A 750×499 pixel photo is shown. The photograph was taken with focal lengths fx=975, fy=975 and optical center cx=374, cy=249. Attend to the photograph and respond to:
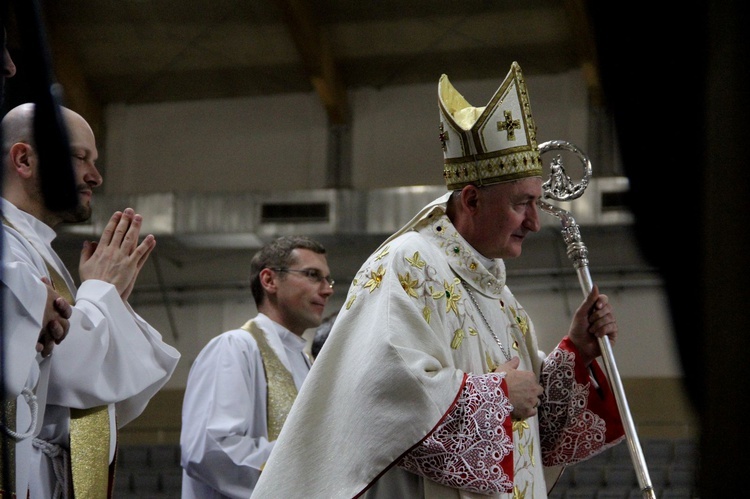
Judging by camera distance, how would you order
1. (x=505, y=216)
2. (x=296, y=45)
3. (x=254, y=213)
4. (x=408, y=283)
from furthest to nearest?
(x=254, y=213), (x=296, y=45), (x=505, y=216), (x=408, y=283)

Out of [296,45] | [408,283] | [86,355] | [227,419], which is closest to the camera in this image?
[86,355]

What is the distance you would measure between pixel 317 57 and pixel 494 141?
9514 mm

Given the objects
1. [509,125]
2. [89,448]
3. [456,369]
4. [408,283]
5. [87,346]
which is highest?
[509,125]

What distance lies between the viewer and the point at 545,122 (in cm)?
1191

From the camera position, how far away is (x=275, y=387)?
12.6 ft

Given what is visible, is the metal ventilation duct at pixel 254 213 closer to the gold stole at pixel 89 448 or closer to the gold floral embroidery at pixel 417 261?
the gold floral embroidery at pixel 417 261

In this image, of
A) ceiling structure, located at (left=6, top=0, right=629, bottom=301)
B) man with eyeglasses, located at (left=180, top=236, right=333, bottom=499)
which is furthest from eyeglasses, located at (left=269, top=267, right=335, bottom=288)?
ceiling structure, located at (left=6, top=0, right=629, bottom=301)

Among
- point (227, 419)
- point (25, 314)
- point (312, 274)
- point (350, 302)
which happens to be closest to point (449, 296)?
point (350, 302)

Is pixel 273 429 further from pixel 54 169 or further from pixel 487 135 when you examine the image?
pixel 54 169

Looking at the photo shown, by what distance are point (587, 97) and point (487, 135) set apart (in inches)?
375

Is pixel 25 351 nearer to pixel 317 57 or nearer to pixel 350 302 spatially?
pixel 350 302

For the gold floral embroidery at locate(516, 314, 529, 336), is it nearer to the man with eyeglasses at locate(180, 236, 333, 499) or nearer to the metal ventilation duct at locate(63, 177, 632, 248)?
the man with eyeglasses at locate(180, 236, 333, 499)

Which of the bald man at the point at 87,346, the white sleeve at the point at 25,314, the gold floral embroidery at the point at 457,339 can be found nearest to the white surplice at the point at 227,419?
the bald man at the point at 87,346

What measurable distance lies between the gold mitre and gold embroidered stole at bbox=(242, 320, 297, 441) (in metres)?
1.44
